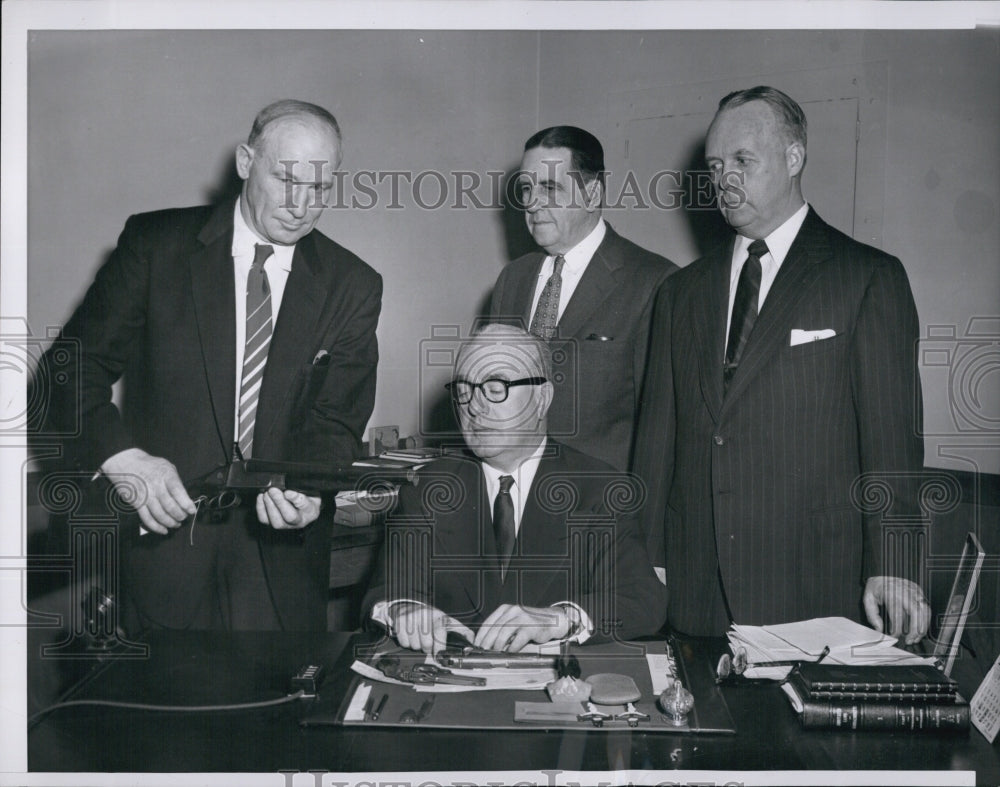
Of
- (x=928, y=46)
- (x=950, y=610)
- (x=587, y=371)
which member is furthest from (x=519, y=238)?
(x=950, y=610)

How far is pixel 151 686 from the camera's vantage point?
177 cm

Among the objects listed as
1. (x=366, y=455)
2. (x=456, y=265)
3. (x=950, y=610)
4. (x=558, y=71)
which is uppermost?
(x=558, y=71)

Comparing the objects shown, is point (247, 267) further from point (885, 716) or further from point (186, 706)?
point (885, 716)

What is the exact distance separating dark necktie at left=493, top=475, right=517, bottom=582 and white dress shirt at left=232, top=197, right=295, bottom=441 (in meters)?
0.87

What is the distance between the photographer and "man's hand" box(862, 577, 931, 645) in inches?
90.2

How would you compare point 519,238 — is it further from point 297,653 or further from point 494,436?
point 297,653

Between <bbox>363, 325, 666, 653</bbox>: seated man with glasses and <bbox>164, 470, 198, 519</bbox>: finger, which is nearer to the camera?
<bbox>363, 325, 666, 653</bbox>: seated man with glasses

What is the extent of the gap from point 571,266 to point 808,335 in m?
0.69

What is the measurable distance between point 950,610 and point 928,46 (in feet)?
5.22

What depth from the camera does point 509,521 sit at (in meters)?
2.28

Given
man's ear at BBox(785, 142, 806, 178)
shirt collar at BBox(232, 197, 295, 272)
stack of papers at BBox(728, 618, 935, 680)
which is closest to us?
stack of papers at BBox(728, 618, 935, 680)

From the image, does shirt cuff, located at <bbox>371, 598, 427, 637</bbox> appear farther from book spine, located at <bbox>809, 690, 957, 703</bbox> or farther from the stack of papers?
book spine, located at <bbox>809, 690, 957, 703</bbox>

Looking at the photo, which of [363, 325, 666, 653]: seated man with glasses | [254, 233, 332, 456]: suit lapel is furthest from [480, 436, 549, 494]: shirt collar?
[254, 233, 332, 456]: suit lapel

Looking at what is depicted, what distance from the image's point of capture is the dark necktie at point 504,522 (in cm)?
227
